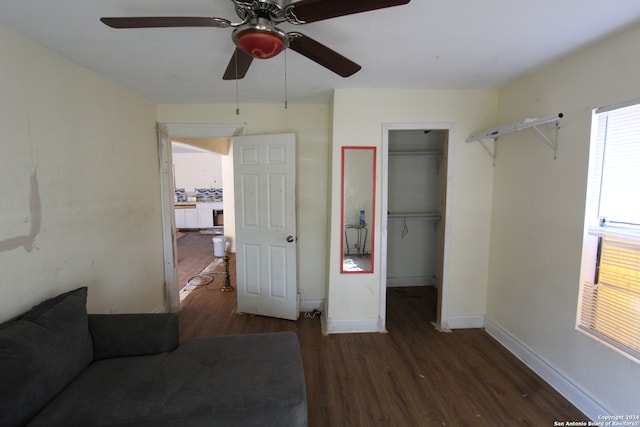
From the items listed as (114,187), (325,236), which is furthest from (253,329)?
(114,187)

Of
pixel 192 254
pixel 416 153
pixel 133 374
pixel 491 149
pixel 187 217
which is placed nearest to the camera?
pixel 133 374

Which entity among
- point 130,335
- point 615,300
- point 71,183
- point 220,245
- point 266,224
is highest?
point 71,183

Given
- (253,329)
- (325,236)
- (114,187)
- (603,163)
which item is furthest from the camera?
(325,236)

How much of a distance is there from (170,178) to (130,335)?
1892mm

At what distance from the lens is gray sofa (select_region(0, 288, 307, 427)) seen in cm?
121

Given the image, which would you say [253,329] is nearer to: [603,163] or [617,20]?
[603,163]

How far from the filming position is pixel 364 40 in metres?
1.69

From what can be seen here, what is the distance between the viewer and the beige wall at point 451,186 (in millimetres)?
2584

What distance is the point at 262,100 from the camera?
2893 mm

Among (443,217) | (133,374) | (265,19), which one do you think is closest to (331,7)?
(265,19)

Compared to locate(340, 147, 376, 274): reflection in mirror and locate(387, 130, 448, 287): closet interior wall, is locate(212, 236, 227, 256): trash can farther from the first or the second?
locate(340, 147, 376, 274): reflection in mirror

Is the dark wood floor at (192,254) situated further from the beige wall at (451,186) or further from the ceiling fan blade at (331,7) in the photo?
the ceiling fan blade at (331,7)

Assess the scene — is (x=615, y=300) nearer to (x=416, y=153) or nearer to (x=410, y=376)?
(x=410, y=376)

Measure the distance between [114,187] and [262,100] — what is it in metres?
1.61
